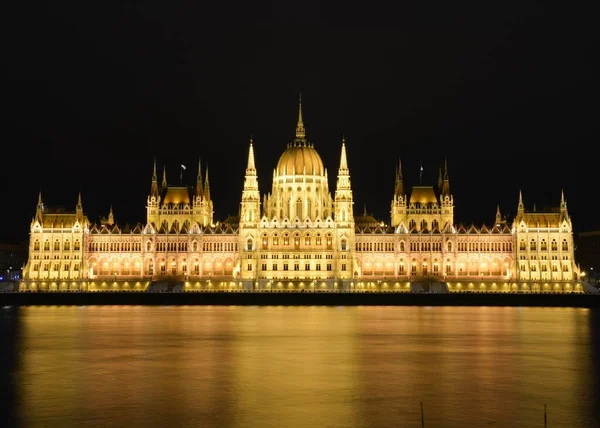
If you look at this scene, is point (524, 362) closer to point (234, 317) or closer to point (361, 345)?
point (361, 345)

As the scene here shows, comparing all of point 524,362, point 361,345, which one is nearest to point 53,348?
point 361,345

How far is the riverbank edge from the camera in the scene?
12394 cm

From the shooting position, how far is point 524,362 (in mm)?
55969

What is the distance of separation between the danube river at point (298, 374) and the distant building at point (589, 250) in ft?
337

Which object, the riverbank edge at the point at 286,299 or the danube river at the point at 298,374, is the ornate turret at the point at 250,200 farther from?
the danube river at the point at 298,374

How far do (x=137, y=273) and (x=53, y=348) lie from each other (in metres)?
84.6

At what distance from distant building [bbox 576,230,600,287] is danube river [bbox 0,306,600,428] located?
10260cm

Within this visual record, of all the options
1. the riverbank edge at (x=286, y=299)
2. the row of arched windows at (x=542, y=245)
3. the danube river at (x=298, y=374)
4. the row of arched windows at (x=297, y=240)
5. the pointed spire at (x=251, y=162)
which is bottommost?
the danube river at (x=298, y=374)

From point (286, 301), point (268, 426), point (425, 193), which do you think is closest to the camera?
point (268, 426)

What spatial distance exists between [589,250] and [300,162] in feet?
217

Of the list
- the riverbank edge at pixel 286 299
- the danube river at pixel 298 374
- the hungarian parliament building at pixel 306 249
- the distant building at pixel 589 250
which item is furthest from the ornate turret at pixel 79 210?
the distant building at pixel 589 250

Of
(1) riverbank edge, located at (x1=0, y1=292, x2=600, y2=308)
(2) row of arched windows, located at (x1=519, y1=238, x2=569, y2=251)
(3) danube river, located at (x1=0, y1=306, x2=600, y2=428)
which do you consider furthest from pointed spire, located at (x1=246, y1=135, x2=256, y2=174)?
(3) danube river, located at (x1=0, y1=306, x2=600, y2=428)

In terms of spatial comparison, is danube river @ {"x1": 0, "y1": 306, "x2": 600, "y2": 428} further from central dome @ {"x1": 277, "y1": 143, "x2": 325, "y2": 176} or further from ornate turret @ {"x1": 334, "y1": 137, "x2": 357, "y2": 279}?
central dome @ {"x1": 277, "y1": 143, "x2": 325, "y2": 176}

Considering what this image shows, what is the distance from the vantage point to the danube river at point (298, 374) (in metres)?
38.8
